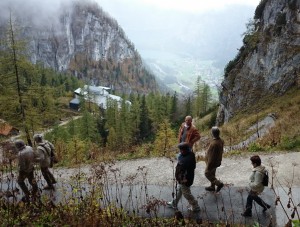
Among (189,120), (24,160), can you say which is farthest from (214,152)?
(24,160)

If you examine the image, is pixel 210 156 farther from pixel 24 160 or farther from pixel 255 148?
pixel 255 148

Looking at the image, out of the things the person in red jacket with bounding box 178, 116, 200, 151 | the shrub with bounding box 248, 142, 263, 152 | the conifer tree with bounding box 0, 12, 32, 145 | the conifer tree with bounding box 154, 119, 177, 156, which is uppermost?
the conifer tree with bounding box 0, 12, 32, 145

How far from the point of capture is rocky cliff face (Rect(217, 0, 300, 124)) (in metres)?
33.5

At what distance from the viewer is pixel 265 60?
37.4 meters

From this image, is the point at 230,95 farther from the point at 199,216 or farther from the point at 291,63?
the point at 199,216

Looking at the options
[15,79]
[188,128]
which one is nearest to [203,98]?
[15,79]

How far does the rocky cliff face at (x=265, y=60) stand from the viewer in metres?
33.5

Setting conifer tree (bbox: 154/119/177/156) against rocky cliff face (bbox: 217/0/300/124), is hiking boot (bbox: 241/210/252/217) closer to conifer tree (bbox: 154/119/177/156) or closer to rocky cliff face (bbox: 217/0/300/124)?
conifer tree (bbox: 154/119/177/156)

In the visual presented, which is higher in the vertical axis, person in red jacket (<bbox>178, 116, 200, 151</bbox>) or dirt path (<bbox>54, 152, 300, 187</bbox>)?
person in red jacket (<bbox>178, 116, 200, 151</bbox>)

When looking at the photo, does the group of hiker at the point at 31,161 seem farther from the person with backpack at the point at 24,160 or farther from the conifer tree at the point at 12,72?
the conifer tree at the point at 12,72

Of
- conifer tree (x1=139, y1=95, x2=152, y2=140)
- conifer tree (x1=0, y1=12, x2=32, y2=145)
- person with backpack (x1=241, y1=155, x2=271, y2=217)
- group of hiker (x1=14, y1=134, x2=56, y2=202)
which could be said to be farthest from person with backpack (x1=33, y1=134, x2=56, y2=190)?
conifer tree (x1=139, y1=95, x2=152, y2=140)

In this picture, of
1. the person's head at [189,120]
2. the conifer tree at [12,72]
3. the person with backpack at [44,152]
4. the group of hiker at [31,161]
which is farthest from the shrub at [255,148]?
the conifer tree at [12,72]

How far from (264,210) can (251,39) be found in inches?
1444

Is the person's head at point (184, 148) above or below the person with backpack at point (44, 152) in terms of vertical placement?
above
